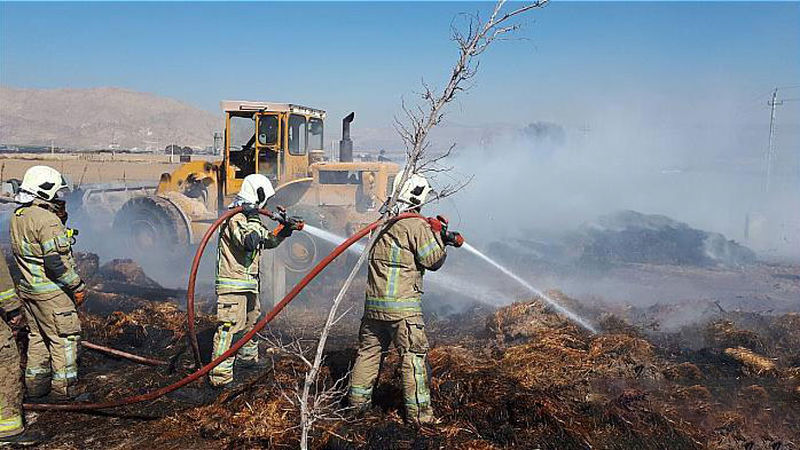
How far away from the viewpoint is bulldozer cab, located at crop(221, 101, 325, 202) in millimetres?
11531

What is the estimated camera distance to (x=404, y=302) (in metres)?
4.73

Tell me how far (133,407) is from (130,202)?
829cm

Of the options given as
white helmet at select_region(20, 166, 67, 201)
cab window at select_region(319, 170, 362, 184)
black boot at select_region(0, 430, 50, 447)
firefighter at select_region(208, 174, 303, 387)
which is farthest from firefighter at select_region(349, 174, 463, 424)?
cab window at select_region(319, 170, 362, 184)

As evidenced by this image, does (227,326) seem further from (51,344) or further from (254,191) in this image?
(51,344)

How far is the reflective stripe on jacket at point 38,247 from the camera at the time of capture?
17.6 ft

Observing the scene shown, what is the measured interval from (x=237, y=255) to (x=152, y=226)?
25.2ft

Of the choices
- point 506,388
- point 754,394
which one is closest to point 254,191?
point 506,388

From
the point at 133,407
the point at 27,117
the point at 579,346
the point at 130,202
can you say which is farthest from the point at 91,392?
the point at 27,117

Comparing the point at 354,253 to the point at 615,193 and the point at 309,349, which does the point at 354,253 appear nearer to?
the point at 309,349

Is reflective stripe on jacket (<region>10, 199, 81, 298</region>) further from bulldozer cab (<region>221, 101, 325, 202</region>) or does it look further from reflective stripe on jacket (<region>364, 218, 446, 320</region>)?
bulldozer cab (<region>221, 101, 325, 202</region>)

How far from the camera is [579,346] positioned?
704cm

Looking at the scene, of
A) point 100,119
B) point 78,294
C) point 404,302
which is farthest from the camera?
point 100,119

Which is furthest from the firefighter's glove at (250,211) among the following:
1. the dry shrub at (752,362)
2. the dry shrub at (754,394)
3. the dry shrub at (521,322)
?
the dry shrub at (752,362)

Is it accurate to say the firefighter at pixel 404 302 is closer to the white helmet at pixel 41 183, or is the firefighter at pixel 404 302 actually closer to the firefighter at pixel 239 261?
the firefighter at pixel 239 261
